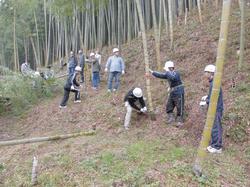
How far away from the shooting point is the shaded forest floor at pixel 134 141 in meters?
5.55

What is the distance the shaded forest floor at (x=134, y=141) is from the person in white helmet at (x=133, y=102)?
22 cm

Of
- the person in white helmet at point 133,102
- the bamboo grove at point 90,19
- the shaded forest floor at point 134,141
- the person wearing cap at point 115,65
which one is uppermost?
the bamboo grove at point 90,19

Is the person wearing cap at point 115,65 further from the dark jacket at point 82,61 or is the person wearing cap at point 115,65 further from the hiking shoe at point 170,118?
the hiking shoe at point 170,118

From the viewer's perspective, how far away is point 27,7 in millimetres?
20797

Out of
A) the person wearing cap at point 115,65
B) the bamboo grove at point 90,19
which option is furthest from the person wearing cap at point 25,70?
the person wearing cap at point 115,65

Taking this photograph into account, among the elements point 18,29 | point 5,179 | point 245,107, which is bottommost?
point 5,179

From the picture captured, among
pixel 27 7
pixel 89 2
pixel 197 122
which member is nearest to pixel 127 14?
pixel 89 2

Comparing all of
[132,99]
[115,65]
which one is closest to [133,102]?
[132,99]

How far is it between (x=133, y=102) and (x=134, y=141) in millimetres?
1172

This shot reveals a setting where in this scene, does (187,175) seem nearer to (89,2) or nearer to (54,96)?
(54,96)

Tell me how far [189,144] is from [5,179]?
3335 mm

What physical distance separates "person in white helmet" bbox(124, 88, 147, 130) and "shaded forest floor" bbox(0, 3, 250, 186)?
0.73ft

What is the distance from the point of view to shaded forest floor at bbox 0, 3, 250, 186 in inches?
218

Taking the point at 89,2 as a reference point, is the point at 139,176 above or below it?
below
